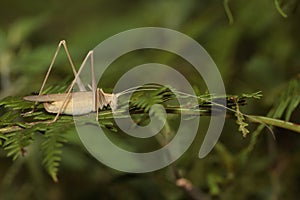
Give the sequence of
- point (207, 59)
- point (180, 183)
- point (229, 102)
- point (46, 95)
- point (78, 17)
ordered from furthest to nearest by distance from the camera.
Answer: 1. point (78, 17)
2. point (207, 59)
3. point (180, 183)
4. point (46, 95)
5. point (229, 102)

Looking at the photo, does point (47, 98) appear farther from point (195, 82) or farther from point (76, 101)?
point (195, 82)

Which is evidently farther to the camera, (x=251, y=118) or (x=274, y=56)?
(x=274, y=56)

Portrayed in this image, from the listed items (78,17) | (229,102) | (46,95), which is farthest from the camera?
(78,17)

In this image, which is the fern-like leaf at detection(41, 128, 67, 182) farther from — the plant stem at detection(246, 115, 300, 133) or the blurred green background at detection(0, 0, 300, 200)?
the blurred green background at detection(0, 0, 300, 200)

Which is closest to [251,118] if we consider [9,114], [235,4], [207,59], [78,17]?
[9,114]

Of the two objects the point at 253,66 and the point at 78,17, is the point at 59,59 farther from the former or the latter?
the point at 78,17

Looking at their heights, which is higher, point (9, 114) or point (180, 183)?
point (9, 114)

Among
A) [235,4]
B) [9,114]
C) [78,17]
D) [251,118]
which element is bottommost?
[251,118]
